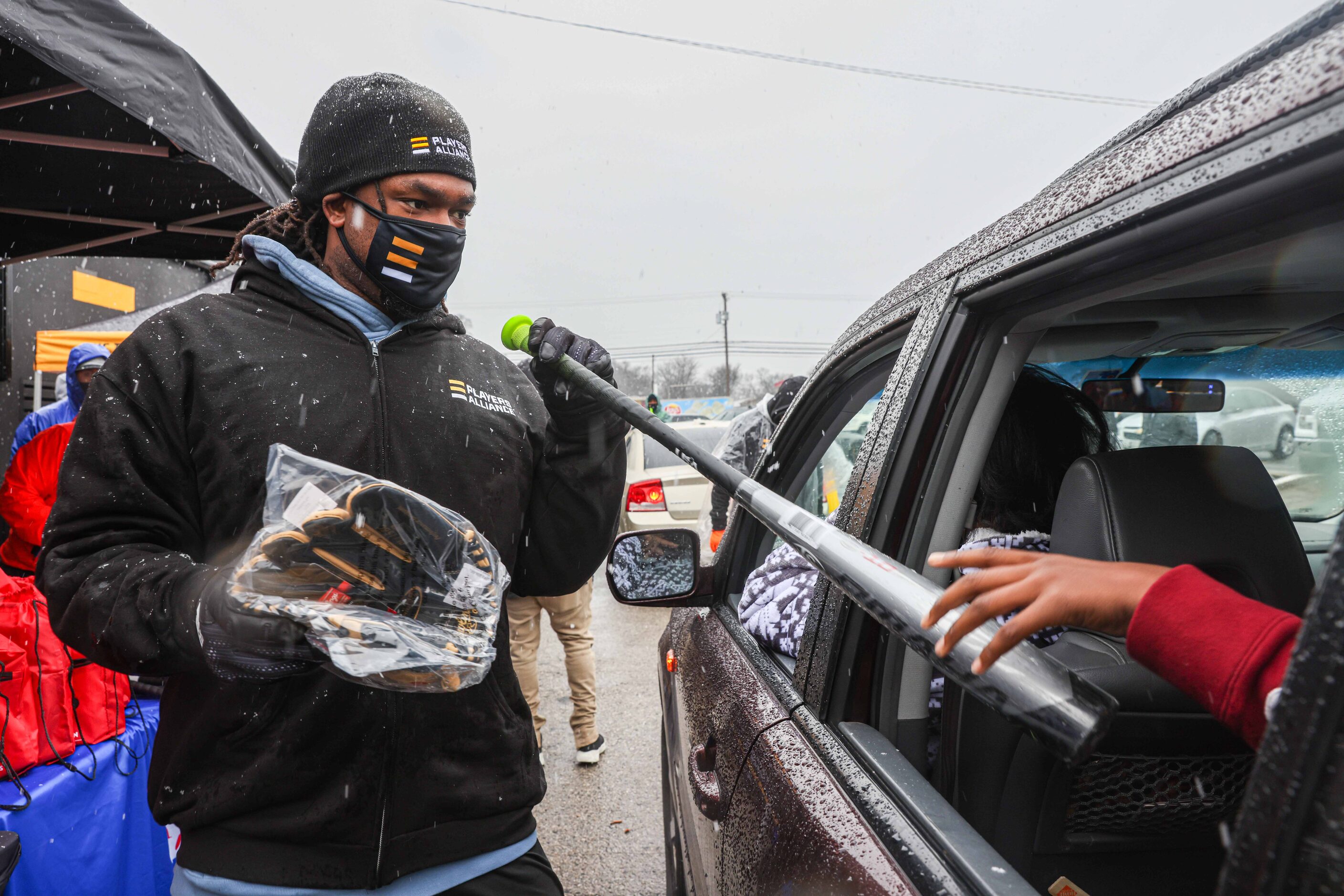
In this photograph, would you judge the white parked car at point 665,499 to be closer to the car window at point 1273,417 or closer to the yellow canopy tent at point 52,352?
the yellow canopy tent at point 52,352

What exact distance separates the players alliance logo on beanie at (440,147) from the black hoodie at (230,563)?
0.38 m

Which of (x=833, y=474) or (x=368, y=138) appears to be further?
(x=833, y=474)

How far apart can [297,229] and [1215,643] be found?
1700 millimetres

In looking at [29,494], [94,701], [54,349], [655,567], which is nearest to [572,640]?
[94,701]

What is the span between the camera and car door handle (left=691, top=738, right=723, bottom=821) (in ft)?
4.76

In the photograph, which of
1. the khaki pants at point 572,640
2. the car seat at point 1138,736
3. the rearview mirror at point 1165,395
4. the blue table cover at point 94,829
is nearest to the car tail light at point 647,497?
the khaki pants at point 572,640

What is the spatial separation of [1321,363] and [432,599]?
2095 mm

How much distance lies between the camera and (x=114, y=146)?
3.07 meters

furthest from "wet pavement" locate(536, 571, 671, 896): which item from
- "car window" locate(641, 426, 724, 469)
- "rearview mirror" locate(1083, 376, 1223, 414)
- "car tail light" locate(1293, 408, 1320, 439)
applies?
"car window" locate(641, 426, 724, 469)

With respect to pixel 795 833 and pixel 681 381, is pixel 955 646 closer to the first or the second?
pixel 795 833

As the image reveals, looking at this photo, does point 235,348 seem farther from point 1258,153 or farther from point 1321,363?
point 1321,363

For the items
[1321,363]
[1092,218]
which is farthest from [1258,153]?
[1321,363]

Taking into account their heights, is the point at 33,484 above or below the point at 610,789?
above

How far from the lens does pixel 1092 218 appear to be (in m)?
0.85
